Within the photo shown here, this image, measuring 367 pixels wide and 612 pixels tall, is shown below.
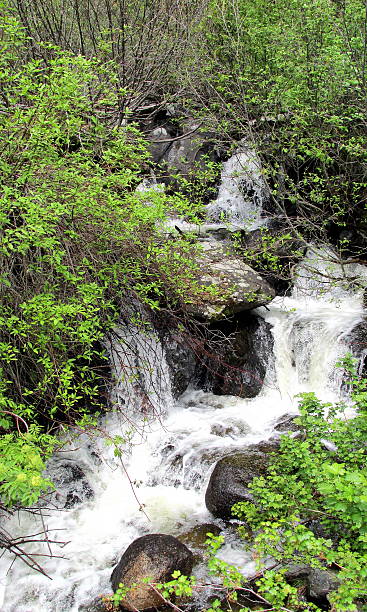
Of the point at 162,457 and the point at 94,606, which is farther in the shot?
the point at 162,457

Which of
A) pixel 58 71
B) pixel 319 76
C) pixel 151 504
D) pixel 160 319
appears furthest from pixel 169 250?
pixel 319 76

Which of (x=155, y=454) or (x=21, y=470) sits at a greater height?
(x=21, y=470)

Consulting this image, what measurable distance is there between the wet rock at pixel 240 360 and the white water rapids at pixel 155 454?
13 centimetres

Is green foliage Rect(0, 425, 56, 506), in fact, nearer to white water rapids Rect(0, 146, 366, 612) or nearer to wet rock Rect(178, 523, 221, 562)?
white water rapids Rect(0, 146, 366, 612)

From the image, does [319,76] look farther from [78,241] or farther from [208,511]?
[208,511]

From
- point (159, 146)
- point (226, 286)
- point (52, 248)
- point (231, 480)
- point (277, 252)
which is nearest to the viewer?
point (52, 248)

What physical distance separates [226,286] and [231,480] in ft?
9.83

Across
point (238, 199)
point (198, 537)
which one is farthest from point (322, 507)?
point (238, 199)

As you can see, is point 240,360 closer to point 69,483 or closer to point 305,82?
point 69,483

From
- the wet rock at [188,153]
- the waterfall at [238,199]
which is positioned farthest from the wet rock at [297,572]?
the wet rock at [188,153]

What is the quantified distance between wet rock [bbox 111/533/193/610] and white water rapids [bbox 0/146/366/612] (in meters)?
0.26

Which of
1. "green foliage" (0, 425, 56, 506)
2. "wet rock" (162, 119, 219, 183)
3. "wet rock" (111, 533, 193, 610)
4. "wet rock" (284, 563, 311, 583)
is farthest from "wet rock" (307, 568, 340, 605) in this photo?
"wet rock" (162, 119, 219, 183)

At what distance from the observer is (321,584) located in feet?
11.4

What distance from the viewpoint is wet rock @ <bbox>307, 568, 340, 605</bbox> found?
3.42m
